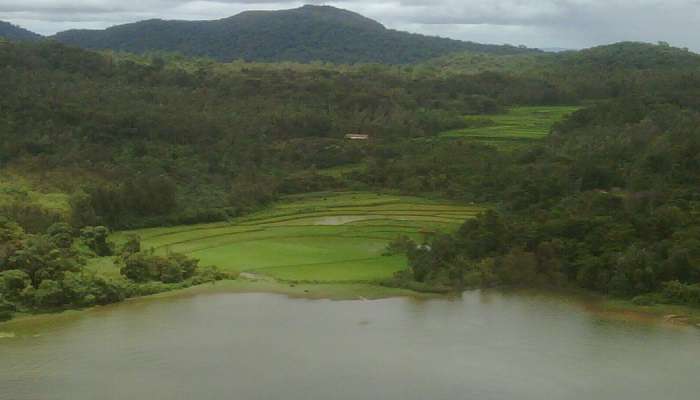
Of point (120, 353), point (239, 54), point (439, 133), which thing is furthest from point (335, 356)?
point (239, 54)

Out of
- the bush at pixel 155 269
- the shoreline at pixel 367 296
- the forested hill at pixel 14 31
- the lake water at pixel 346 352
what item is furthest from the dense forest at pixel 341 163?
the forested hill at pixel 14 31

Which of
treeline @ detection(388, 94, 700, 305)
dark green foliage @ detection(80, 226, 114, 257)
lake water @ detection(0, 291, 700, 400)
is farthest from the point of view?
dark green foliage @ detection(80, 226, 114, 257)

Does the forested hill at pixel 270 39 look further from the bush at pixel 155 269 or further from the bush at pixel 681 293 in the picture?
the bush at pixel 681 293

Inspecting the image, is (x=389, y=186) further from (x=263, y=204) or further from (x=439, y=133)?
(x=439, y=133)

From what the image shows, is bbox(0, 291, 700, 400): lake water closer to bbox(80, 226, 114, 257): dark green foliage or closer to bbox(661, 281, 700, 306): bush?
bbox(661, 281, 700, 306): bush

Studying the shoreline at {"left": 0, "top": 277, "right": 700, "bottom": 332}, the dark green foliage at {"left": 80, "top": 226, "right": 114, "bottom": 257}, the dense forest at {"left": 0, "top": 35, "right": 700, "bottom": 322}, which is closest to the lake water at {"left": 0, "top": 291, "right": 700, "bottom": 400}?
the shoreline at {"left": 0, "top": 277, "right": 700, "bottom": 332}

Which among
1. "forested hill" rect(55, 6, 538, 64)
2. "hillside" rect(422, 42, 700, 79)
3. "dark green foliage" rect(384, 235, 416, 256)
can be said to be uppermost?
"forested hill" rect(55, 6, 538, 64)
